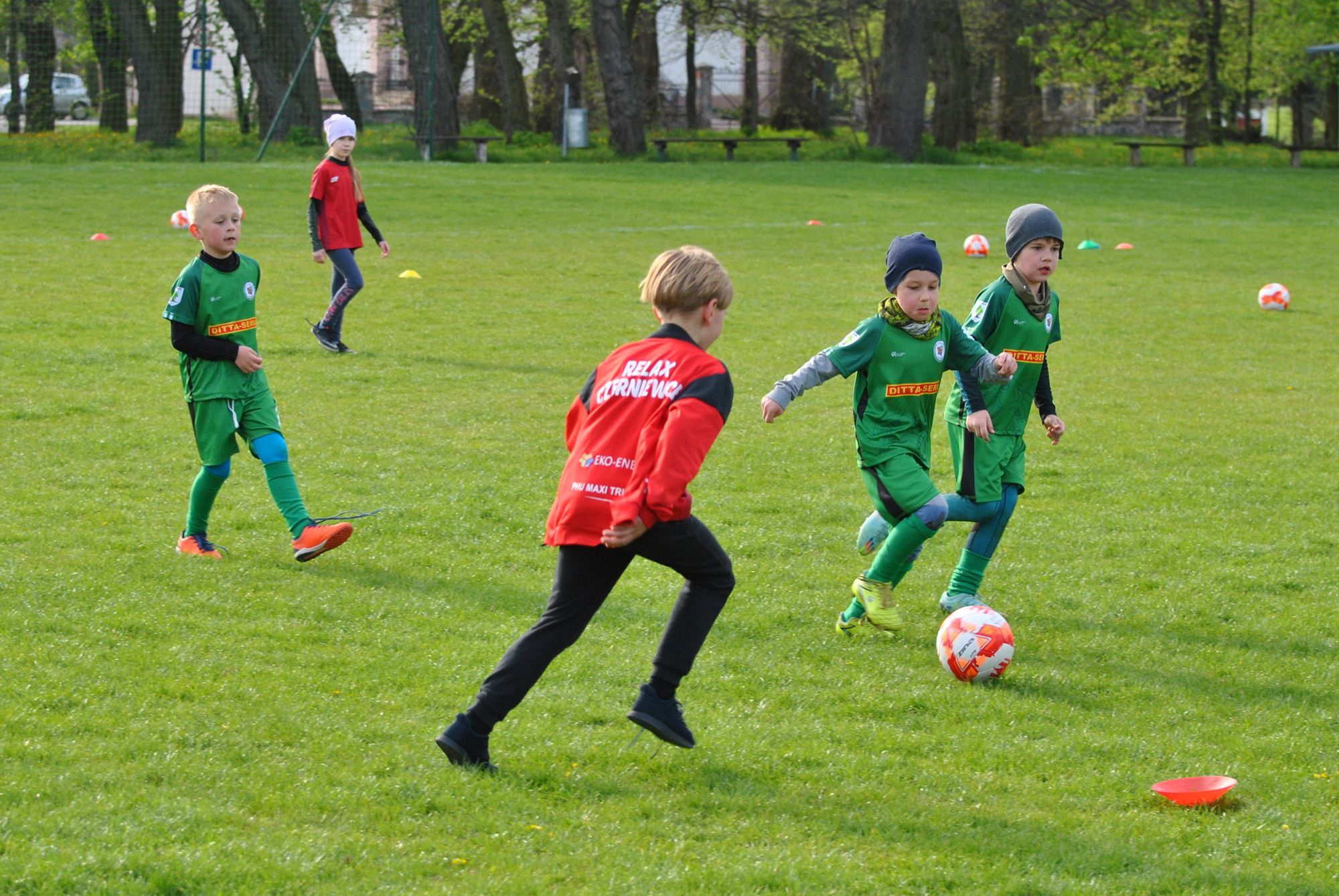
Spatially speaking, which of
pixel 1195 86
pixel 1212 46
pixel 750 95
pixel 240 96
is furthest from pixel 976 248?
pixel 1212 46

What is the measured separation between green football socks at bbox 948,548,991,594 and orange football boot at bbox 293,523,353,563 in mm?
2636

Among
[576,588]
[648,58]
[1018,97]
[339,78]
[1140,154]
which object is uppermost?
[648,58]

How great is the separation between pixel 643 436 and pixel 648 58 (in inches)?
1484

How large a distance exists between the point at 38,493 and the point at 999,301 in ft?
16.1

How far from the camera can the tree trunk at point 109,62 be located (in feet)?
104

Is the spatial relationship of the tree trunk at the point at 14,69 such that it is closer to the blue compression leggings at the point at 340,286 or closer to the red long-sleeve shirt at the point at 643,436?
the blue compression leggings at the point at 340,286

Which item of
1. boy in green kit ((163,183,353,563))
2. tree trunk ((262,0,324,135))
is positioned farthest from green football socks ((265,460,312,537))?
tree trunk ((262,0,324,135))

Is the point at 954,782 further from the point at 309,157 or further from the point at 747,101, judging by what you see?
the point at 747,101

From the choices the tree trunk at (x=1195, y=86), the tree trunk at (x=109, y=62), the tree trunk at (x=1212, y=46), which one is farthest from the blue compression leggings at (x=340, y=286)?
the tree trunk at (x=1212, y=46)

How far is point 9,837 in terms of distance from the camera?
3.63 m

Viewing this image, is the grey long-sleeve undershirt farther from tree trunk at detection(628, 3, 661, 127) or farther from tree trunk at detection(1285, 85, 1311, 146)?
tree trunk at detection(1285, 85, 1311, 146)

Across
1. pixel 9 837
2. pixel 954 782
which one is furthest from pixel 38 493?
pixel 954 782

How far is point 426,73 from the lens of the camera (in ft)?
101

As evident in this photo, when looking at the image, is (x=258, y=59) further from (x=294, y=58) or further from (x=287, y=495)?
(x=287, y=495)
